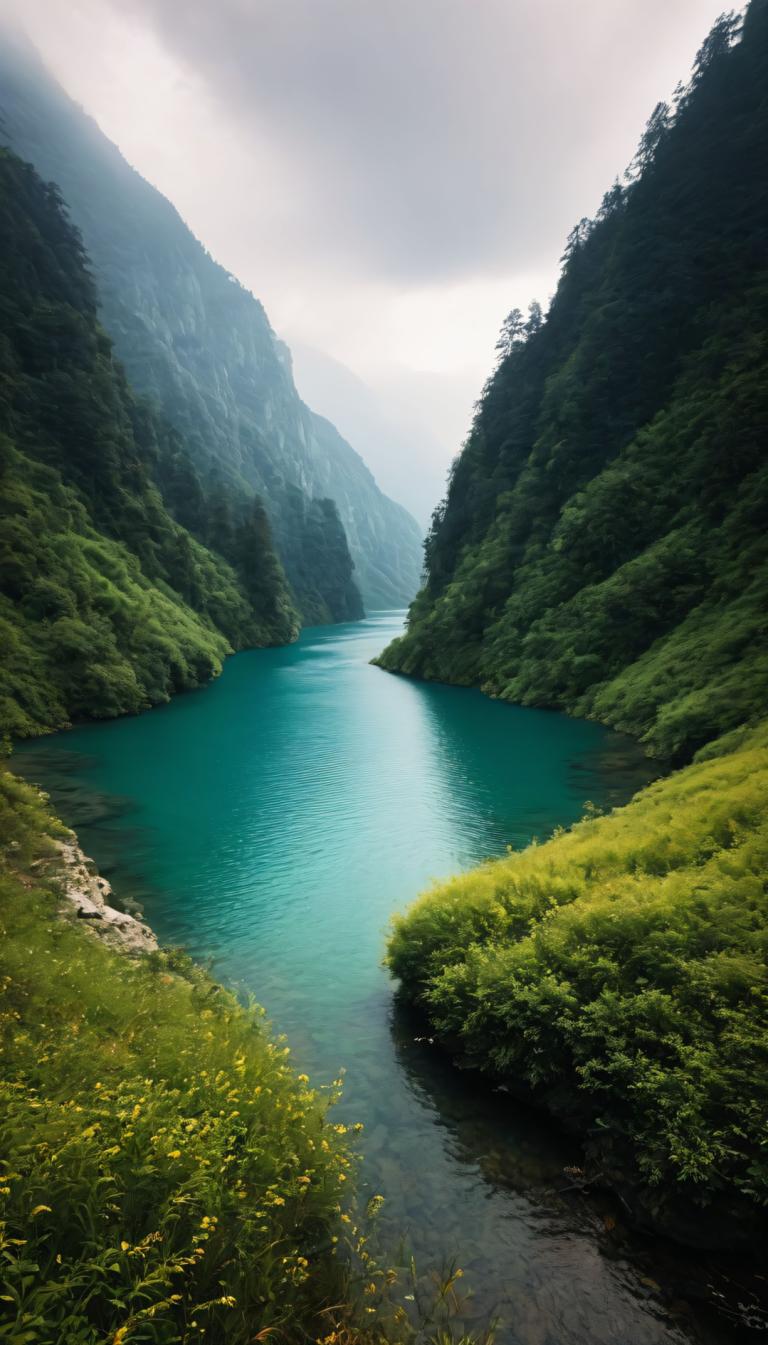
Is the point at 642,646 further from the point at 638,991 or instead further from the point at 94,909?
the point at 94,909

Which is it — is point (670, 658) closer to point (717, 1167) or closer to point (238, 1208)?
point (717, 1167)

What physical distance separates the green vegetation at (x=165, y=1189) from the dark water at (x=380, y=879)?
110 cm

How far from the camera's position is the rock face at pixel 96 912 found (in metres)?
12.6

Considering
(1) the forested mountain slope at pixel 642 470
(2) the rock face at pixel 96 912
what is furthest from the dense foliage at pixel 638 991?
(1) the forested mountain slope at pixel 642 470

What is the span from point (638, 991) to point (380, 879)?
11160 millimetres

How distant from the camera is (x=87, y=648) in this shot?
141 ft

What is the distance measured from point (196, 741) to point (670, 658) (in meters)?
29.5

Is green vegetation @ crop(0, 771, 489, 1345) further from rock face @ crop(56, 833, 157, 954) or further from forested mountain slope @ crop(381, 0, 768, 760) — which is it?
forested mountain slope @ crop(381, 0, 768, 760)

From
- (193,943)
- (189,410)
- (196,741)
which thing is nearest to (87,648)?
(196,741)

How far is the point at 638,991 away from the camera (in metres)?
9.43

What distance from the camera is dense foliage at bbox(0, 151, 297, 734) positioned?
42406 mm

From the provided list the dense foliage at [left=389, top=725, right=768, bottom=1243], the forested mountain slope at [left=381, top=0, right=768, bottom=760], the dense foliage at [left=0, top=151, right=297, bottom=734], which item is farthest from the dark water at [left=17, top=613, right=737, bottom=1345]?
the forested mountain slope at [left=381, top=0, right=768, bottom=760]

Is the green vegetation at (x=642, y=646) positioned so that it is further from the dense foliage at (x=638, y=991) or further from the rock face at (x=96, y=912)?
the rock face at (x=96, y=912)

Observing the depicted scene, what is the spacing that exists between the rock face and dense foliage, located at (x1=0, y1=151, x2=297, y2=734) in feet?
78.1
